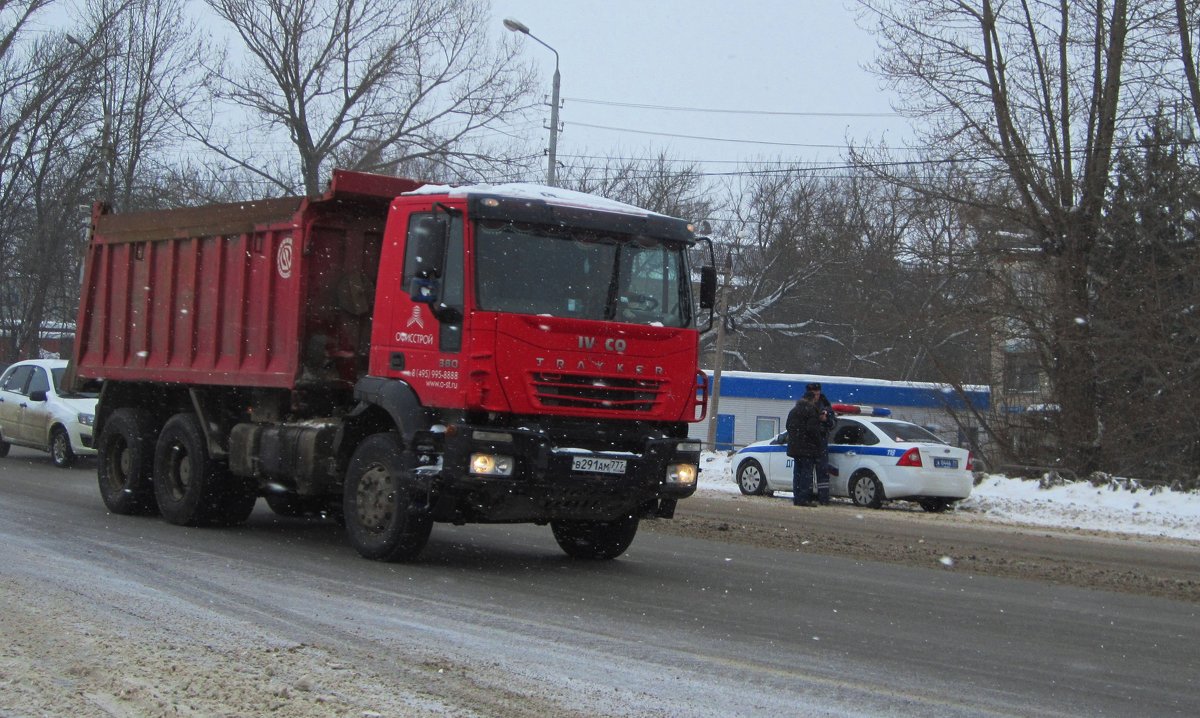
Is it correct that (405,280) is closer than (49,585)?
No

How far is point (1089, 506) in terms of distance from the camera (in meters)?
20.8

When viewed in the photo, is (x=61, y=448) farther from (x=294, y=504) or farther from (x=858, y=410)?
(x=858, y=410)

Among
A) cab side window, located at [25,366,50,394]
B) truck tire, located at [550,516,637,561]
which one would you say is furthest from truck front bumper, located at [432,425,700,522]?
cab side window, located at [25,366,50,394]

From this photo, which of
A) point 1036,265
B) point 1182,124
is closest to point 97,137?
point 1036,265

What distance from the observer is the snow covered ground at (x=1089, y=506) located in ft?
63.5

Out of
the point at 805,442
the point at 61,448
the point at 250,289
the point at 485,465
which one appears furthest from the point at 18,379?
the point at 485,465

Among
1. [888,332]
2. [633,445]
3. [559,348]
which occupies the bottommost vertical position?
[633,445]

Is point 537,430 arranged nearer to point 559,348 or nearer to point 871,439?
point 559,348

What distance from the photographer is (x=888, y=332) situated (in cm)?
3144

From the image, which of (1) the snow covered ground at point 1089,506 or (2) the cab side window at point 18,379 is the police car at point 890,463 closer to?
(1) the snow covered ground at point 1089,506

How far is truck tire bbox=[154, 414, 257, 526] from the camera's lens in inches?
490

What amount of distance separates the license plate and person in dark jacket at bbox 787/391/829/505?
10.7 m

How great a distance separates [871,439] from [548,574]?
38.1 ft

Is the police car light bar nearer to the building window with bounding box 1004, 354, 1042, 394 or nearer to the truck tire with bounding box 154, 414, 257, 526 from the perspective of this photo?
the building window with bounding box 1004, 354, 1042, 394
